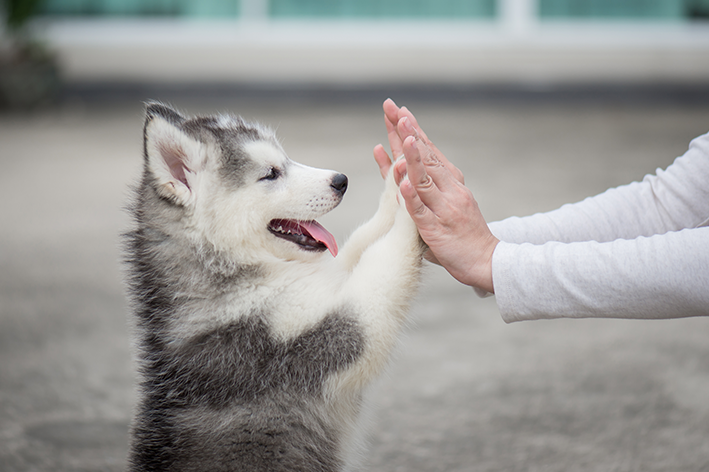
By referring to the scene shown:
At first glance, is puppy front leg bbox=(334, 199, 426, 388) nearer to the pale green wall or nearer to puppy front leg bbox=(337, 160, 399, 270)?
puppy front leg bbox=(337, 160, 399, 270)

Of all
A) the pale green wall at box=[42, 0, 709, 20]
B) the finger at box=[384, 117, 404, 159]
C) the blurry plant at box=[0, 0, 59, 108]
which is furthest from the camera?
the pale green wall at box=[42, 0, 709, 20]

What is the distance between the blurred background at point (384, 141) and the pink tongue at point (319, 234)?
36cm

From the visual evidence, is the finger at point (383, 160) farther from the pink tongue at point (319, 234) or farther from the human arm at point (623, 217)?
the human arm at point (623, 217)

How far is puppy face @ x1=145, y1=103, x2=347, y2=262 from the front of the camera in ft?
6.91

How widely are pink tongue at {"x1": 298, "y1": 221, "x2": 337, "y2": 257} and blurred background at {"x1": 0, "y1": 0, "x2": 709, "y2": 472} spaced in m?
0.36

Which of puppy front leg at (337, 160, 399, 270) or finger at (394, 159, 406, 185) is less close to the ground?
finger at (394, 159, 406, 185)

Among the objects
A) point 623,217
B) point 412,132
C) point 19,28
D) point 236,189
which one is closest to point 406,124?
point 412,132

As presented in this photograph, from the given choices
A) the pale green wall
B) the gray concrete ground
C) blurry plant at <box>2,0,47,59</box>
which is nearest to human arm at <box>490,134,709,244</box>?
the gray concrete ground

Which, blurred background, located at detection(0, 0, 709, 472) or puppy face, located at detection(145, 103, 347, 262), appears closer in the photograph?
puppy face, located at detection(145, 103, 347, 262)

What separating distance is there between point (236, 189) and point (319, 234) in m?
0.33

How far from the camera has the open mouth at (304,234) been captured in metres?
2.23

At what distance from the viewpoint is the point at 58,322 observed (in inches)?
168

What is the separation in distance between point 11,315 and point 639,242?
4.01m

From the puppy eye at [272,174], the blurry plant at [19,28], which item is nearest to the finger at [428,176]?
the puppy eye at [272,174]
